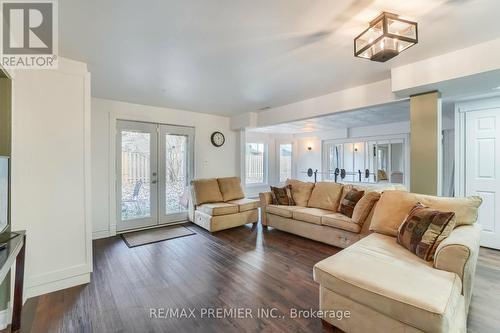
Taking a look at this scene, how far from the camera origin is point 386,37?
5.20 ft

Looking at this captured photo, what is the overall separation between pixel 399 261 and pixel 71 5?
3.22 m

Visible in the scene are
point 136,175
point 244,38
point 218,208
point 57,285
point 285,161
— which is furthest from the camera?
point 285,161

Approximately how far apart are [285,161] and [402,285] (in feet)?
23.7

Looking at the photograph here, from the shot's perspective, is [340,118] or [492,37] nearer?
[492,37]

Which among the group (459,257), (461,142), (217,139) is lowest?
(459,257)

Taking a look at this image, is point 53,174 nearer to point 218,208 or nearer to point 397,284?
point 218,208

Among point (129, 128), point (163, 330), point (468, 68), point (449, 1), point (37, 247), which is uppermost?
point (449, 1)

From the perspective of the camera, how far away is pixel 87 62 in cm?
256

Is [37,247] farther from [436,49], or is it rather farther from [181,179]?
[436,49]

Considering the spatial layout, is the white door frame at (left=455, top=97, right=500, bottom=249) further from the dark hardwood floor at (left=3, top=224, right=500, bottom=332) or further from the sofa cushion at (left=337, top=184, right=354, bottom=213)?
the sofa cushion at (left=337, top=184, right=354, bottom=213)

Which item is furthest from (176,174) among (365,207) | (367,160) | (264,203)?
(367,160)

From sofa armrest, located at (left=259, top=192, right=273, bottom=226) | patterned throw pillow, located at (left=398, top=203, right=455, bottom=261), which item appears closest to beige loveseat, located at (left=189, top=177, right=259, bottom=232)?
sofa armrest, located at (left=259, top=192, right=273, bottom=226)

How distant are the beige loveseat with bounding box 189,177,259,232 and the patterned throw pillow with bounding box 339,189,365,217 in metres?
1.78

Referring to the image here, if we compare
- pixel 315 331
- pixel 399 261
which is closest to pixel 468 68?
pixel 399 261
